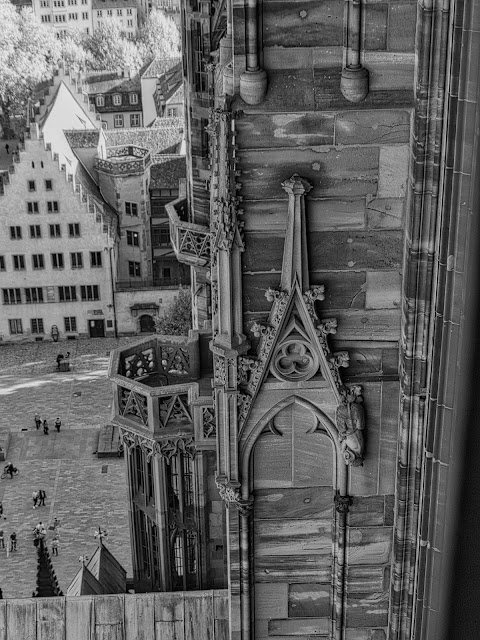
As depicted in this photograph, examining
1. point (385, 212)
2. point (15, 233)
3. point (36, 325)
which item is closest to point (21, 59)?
point (36, 325)

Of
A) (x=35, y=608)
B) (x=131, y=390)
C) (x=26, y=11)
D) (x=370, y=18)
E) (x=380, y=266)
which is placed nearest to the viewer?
(x=370, y=18)

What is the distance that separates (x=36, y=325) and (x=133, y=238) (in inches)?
326

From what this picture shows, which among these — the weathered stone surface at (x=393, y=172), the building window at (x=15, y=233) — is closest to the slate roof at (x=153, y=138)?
the building window at (x=15, y=233)

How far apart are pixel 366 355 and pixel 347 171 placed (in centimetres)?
258

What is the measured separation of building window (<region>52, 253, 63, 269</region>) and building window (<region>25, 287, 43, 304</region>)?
2.37 metres

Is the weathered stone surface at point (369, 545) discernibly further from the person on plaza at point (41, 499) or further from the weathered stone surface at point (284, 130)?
the person on plaza at point (41, 499)

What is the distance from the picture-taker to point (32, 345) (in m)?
90.9

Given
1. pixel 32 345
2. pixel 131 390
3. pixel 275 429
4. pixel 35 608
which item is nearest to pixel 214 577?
pixel 131 390

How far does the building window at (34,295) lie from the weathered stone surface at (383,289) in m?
71.8

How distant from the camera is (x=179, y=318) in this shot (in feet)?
267

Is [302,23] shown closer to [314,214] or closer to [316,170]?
[316,170]

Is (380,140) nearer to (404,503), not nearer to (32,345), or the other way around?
(404,503)

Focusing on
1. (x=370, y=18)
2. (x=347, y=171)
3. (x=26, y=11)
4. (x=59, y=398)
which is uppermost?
(x=370, y=18)

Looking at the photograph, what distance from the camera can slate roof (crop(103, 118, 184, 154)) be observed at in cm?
9900
